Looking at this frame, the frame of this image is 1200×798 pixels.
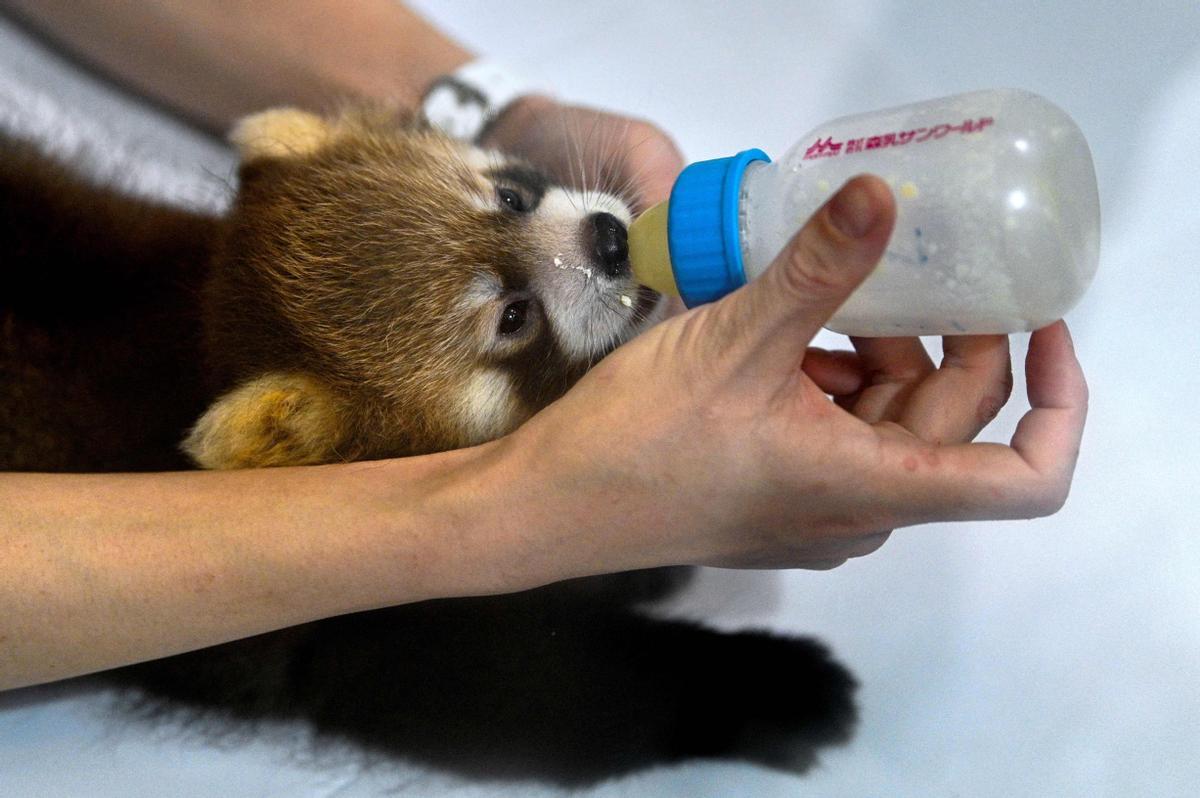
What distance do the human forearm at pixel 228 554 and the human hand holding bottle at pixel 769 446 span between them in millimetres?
89

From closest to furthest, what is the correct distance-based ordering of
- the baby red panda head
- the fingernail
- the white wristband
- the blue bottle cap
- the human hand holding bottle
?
the fingernail < the human hand holding bottle < the blue bottle cap < the baby red panda head < the white wristband

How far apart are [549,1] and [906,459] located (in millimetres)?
1899

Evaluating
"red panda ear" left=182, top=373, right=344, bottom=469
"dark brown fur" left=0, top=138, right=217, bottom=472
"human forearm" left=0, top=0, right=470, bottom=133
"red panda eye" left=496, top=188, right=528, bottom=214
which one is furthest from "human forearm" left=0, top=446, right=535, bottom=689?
"human forearm" left=0, top=0, right=470, bottom=133

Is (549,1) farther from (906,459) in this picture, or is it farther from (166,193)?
(906,459)

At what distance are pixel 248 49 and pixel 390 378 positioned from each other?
103cm

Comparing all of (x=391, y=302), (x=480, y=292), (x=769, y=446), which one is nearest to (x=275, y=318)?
(x=391, y=302)

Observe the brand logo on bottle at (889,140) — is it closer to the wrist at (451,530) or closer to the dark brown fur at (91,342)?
the wrist at (451,530)

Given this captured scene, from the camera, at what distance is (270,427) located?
1.22 m

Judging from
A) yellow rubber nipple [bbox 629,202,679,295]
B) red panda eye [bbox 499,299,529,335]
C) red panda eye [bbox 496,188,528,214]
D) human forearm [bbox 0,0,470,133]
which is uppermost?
human forearm [bbox 0,0,470,133]

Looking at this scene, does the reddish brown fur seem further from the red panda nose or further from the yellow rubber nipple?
the yellow rubber nipple

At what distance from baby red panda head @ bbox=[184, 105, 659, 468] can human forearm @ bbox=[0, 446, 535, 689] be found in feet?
0.55

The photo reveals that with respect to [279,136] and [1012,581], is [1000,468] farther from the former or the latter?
[279,136]

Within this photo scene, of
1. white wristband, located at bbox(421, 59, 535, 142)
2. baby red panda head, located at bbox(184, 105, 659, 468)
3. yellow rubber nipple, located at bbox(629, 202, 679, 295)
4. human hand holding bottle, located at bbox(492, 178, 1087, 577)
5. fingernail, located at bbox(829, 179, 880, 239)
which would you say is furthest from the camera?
white wristband, located at bbox(421, 59, 535, 142)

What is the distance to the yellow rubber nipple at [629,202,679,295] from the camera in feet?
3.59
